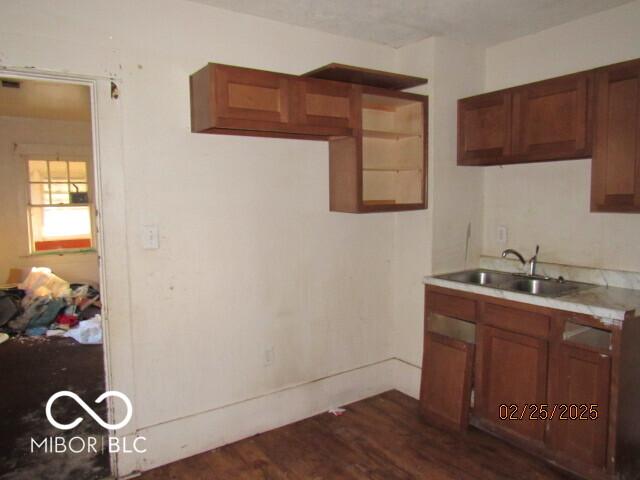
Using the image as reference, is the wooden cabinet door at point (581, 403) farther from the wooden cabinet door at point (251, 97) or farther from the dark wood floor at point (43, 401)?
the dark wood floor at point (43, 401)

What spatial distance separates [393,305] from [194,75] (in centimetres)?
219

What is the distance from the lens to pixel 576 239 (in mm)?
2920

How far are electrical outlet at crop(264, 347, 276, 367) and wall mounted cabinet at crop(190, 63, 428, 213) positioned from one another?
40.8 inches

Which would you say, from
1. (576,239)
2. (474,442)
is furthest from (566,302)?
(474,442)

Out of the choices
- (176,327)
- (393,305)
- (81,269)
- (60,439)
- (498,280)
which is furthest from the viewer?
(81,269)

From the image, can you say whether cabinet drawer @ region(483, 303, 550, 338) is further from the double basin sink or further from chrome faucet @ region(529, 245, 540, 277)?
chrome faucet @ region(529, 245, 540, 277)

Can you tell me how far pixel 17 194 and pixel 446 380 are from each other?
19.2ft

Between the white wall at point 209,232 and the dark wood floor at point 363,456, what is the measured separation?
14 centimetres

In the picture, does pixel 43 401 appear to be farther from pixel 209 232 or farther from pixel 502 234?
pixel 502 234

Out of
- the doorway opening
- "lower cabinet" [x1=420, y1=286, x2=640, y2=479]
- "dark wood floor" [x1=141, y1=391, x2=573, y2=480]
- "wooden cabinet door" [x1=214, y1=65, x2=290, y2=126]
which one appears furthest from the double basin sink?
the doorway opening

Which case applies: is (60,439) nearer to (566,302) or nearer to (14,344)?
(14,344)

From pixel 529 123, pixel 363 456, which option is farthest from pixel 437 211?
pixel 363 456

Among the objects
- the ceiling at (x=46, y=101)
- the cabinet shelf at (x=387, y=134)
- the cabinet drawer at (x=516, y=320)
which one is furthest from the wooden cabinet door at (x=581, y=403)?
the ceiling at (x=46, y=101)

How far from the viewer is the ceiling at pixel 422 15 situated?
257cm
